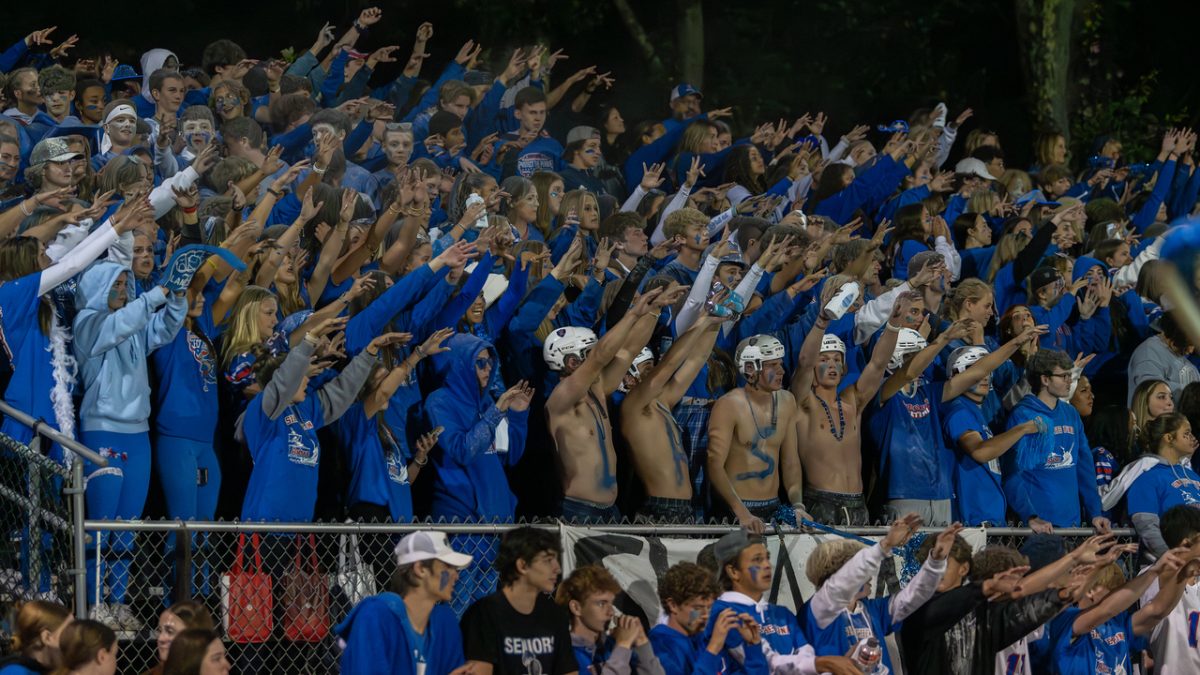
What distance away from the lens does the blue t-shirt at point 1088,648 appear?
1035 cm

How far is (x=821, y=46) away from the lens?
23.7 metres

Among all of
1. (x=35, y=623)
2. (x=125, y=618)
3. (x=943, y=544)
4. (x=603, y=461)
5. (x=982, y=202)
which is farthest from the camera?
(x=982, y=202)

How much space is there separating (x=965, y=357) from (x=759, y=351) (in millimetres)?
1655

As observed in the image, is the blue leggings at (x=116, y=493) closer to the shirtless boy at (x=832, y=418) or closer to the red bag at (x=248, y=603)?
the red bag at (x=248, y=603)

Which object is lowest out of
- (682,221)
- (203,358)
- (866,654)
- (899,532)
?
(866,654)

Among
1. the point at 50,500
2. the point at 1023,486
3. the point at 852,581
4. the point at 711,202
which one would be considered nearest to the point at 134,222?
the point at 50,500

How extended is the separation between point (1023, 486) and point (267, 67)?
7.62 meters

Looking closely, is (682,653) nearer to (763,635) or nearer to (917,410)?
(763,635)

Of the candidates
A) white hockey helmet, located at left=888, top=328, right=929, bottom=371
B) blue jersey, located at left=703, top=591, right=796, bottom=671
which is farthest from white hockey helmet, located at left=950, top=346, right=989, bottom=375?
blue jersey, located at left=703, top=591, right=796, bottom=671

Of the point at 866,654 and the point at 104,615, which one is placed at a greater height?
the point at 104,615

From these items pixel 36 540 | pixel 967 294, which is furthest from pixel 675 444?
pixel 36 540

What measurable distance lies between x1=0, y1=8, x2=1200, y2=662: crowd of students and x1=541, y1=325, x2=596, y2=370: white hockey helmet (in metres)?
0.02

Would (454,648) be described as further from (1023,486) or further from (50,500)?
(1023,486)

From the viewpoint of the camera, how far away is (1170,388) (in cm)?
1325
